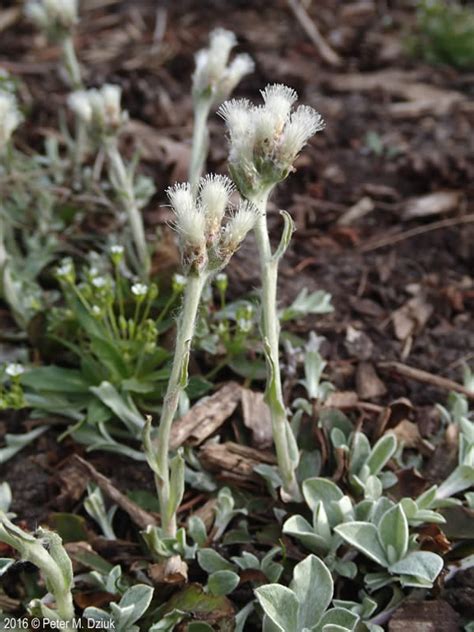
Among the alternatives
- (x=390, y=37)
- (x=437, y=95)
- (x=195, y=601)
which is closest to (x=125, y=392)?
(x=195, y=601)

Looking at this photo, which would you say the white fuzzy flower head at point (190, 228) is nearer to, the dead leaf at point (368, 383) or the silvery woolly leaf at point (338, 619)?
the silvery woolly leaf at point (338, 619)

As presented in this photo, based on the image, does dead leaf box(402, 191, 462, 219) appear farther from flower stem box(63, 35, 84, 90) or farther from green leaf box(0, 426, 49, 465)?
green leaf box(0, 426, 49, 465)

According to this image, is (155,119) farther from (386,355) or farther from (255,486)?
(255,486)

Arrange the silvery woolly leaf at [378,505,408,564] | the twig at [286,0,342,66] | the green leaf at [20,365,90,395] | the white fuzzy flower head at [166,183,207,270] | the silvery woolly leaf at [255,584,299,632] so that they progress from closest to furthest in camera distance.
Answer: the white fuzzy flower head at [166,183,207,270], the silvery woolly leaf at [255,584,299,632], the silvery woolly leaf at [378,505,408,564], the green leaf at [20,365,90,395], the twig at [286,0,342,66]

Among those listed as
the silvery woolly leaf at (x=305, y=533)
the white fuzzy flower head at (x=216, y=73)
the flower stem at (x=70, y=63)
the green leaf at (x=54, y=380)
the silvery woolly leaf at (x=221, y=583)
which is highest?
the flower stem at (x=70, y=63)

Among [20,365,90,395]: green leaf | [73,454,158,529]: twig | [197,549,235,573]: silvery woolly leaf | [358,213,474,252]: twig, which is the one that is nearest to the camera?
[197,549,235,573]: silvery woolly leaf

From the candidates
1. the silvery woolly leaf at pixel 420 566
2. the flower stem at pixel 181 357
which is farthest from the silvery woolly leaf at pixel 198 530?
the silvery woolly leaf at pixel 420 566

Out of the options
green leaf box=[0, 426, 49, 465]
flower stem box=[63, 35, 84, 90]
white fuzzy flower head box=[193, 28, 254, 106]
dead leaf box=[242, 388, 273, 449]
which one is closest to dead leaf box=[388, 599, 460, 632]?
dead leaf box=[242, 388, 273, 449]
